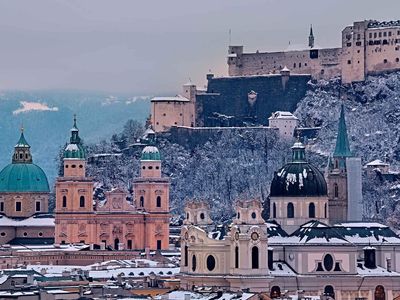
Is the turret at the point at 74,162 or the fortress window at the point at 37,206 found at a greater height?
the turret at the point at 74,162

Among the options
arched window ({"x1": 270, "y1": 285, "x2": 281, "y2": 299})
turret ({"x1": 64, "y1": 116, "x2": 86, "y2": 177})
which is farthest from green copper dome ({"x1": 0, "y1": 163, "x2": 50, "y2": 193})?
arched window ({"x1": 270, "y1": 285, "x2": 281, "y2": 299})

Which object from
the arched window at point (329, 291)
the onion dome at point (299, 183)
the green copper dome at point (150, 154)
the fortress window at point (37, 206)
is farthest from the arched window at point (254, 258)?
the fortress window at point (37, 206)

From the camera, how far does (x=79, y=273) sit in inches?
5217

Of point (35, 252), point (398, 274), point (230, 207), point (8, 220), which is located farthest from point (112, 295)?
point (230, 207)

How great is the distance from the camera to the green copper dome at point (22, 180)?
171 meters

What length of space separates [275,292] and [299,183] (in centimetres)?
1046

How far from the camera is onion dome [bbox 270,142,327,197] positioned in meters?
132

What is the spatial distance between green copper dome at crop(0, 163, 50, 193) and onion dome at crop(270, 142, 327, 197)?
41.3 m

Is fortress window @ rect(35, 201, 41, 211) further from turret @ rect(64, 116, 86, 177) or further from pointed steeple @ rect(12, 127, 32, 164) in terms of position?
turret @ rect(64, 116, 86, 177)

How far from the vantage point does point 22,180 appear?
171750 mm

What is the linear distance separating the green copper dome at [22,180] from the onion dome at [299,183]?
41321mm

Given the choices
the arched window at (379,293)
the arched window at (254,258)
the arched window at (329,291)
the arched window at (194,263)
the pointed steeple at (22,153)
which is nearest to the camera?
the arched window at (254,258)

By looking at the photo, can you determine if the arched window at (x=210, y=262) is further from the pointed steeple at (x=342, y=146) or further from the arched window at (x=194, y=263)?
the pointed steeple at (x=342, y=146)

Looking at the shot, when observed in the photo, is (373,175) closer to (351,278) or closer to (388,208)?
(388,208)
